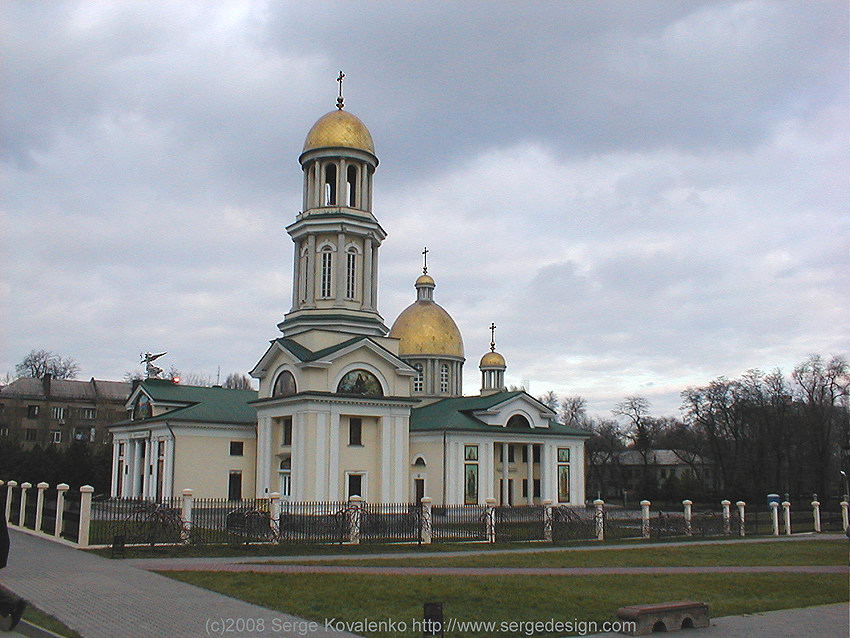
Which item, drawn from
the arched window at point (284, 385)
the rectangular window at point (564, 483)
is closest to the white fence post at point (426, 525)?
the arched window at point (284, 385)

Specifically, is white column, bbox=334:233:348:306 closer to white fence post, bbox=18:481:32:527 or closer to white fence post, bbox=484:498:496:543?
white fence post, bbox=484:498:496:543

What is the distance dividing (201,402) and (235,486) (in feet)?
19.3

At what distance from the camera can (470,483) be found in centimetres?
4309

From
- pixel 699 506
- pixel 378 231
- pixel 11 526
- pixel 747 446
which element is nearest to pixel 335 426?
pixel 378 231

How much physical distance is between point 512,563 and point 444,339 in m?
34.5

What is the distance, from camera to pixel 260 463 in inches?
1571

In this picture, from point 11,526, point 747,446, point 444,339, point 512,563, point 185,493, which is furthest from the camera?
point 747,446

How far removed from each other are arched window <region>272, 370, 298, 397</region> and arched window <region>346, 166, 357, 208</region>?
9.44m

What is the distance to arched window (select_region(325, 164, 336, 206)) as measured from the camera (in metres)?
41.7

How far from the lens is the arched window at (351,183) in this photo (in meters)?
42.0

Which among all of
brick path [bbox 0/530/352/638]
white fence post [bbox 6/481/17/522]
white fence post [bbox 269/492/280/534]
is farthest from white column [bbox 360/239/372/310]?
brick path [bbox 0/530/352/638]

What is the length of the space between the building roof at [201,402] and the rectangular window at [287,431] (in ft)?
20.0

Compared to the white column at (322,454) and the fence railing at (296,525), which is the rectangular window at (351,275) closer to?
the white column at (322,454)

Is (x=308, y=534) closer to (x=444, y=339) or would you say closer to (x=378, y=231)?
(x=378, y=231)
